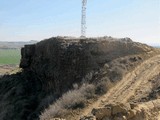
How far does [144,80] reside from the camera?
2225 centimetres

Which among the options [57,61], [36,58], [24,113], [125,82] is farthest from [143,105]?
[36,58]

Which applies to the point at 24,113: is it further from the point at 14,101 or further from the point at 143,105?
the point at 143,105

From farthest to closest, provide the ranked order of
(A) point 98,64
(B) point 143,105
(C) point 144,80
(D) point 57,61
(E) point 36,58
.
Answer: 1. (E) point 36,58
2. (D) point 57,61
3. (A) point 98,64
4. (C) point 144,80
5. (B) point 143,105

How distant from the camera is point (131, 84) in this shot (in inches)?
855

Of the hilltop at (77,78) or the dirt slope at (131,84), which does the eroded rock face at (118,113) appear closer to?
the hilltop at (77,78)

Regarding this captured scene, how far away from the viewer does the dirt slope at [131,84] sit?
755 inches

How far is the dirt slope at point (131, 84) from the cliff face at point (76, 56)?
2.49 meters

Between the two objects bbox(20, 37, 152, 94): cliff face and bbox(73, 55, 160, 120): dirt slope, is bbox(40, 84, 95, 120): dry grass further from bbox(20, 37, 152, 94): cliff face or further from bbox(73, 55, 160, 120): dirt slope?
bbox(20, 37, 152, 94): cliff face

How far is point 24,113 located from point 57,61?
5.85m

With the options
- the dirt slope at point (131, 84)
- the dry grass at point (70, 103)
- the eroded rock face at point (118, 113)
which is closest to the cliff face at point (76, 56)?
the dirt slope at point (131, 84)

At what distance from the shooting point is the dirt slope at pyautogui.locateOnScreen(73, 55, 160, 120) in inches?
755

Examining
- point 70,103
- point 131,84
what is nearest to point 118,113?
point 70,103

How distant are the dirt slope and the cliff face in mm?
2487

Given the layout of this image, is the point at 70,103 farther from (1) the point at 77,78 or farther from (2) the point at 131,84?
(1) the point at 77,78
